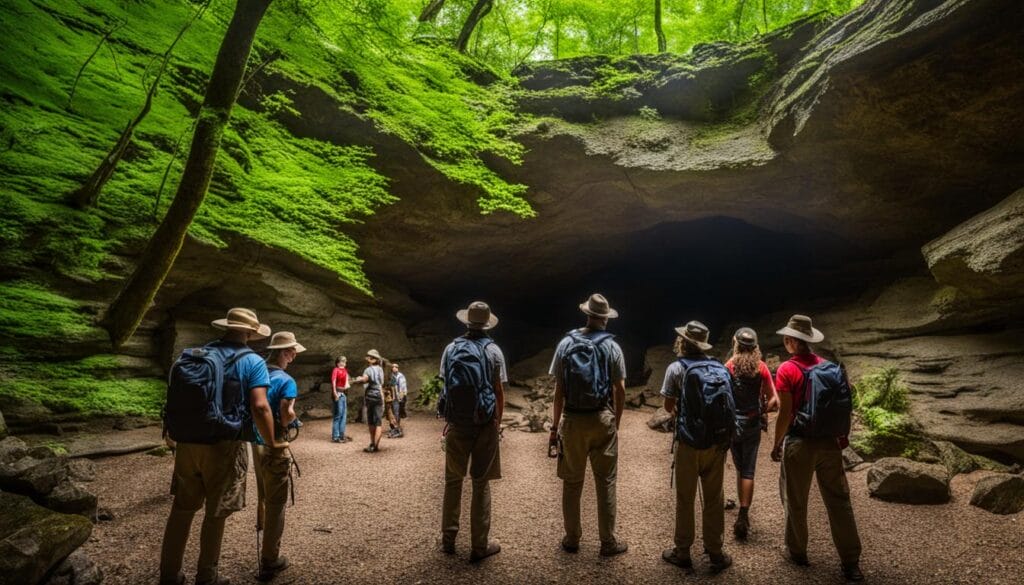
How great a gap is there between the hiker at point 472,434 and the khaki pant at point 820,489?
2.59m

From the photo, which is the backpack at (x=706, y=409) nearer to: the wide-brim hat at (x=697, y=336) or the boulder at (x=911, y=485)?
the wide-brim hat at (x=697, y=336)

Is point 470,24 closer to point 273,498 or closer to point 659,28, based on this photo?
point 659,28

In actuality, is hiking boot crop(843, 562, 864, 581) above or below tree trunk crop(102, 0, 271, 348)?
below

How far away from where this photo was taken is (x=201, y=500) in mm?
3510

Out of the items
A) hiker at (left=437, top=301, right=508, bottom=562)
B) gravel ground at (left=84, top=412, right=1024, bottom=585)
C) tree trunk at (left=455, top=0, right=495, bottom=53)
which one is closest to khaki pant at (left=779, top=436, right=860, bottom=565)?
gravel ground at (left=84, top=412, right=1024, bottom=585)

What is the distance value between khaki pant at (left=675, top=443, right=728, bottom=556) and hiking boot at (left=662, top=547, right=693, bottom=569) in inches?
1.2

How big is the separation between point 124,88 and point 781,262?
1915cm

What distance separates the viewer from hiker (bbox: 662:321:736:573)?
12.6 feet

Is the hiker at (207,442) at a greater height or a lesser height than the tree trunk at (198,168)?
lesser

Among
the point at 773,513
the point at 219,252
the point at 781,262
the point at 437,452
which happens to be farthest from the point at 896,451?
the point at 219,252

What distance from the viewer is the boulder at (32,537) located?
2852mm

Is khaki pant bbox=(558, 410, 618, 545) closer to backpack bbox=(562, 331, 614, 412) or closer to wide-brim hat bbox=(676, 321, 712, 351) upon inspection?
backpack bbox=(562, 331, 614, 412)

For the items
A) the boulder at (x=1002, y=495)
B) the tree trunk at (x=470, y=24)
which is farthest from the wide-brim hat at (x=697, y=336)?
the tree trunk at (x=470, y=24)

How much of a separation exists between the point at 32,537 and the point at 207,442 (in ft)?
3.71
